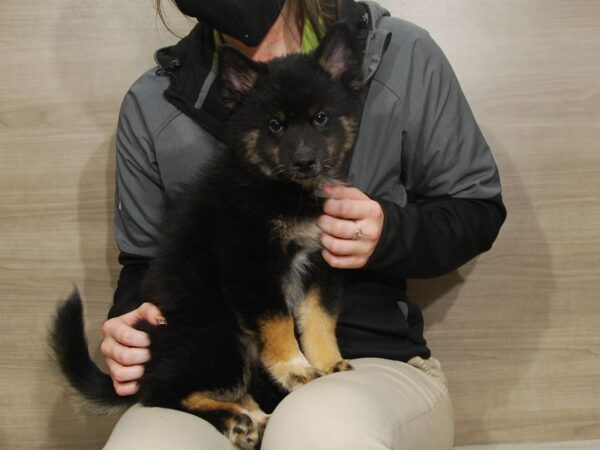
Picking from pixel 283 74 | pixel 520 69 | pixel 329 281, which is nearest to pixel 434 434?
pixel 329 281

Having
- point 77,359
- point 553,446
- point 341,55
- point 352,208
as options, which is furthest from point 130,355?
point 553,446

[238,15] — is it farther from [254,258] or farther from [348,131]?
[254,258]

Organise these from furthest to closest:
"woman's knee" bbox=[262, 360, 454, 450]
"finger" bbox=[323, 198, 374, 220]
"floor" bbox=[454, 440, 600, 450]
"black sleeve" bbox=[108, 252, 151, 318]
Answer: "floor" bbox=[454, 440, 600, 450] → "black sleeve" bbox=[108, 252, 151, 318] → "finger" bbox=[323, 198, 374, 220] → "woman's knee" bbox=[262, 360, 454, 450]

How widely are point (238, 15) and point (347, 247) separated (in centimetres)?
66


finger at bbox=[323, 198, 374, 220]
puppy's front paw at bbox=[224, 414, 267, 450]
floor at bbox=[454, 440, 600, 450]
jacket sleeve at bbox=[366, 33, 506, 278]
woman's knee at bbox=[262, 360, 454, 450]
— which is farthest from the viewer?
floor at bbox=[454, 440, 600, 450]

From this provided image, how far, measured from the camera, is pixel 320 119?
5.58 feet

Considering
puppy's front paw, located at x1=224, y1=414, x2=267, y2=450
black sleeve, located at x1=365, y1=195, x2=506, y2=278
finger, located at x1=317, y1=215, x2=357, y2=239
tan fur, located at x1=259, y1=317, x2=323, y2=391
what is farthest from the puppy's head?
puppy's front paw, located at x1=224, y1=414, x2=267, y2=450

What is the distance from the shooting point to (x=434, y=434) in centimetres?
159

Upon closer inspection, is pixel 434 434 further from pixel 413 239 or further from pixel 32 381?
pixel 32 381

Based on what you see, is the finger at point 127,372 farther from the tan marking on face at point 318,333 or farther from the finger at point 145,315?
the tan marking on face at point 318,333

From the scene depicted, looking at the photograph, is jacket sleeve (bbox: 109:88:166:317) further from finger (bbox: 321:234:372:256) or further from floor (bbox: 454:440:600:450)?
floor (bbox: 454:440:600:450)

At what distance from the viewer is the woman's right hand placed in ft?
5.62

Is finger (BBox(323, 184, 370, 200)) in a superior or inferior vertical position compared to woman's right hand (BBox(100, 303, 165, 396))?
superior

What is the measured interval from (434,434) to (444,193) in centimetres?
63
